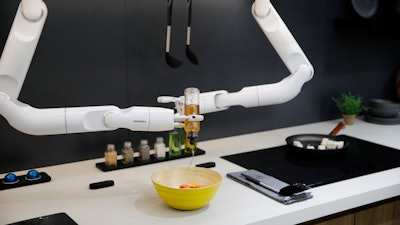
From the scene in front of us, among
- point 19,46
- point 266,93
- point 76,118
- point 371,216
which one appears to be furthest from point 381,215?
point 19,46

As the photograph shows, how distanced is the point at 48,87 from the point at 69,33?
0.23 metres

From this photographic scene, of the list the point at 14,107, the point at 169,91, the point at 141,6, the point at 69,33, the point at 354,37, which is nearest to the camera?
the point at 14,107

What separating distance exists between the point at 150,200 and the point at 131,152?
39 centimetres

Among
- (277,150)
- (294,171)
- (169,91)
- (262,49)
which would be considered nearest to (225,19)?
(262,49)

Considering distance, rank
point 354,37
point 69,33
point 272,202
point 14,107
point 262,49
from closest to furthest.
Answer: point 14,107 < point 272,202 < point 69,33 < point 262,49 < point 354,37

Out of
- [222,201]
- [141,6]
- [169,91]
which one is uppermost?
[141,6]

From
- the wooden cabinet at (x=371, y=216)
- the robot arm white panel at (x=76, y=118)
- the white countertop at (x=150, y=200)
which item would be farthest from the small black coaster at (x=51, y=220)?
the wooden cabinet at (x=371, y=216)

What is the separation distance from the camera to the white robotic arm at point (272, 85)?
7.04 feet

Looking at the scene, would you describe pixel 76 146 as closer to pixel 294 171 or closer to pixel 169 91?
pixel 169 91

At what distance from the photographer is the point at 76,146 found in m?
2.30

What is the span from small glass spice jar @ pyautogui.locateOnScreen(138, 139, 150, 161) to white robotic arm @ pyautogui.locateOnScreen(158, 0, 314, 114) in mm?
276

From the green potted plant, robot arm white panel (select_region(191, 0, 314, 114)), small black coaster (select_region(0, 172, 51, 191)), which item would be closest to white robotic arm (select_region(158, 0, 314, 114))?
robot arm white panel (select_region(191, 0, 314, 114))

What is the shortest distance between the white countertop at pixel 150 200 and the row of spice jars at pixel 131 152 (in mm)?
51

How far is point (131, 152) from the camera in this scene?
2236 millimetres
